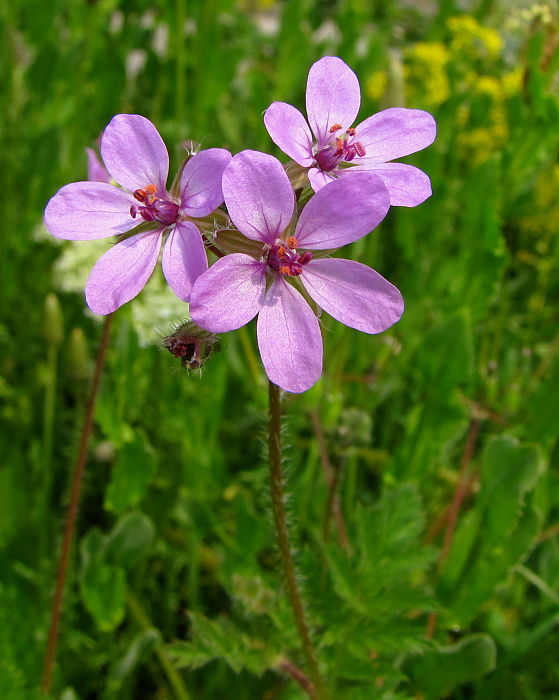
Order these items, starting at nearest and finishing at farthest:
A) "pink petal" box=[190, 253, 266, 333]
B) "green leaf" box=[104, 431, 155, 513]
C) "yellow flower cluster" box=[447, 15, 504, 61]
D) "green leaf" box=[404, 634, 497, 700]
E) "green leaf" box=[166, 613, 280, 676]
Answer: "pink petal" box=[190, 253, 266, 333], "green leaf" box=[166, 613, 280, 676], "green leaf" box=[404, 634, 497, 700], "green leaf" box=[104, 431, 155, 513], "yellow flower cluster" box=[447, 15, 504, 61]

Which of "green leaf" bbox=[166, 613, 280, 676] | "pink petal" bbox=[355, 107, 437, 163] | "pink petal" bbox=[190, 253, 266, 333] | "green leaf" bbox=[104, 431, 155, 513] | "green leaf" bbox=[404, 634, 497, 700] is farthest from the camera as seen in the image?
"green leaf" bbox=[104, 431, 155, 513]

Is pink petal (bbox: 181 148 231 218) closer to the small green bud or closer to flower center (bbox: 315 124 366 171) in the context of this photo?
flower center (bbox: 315 124 366 171)

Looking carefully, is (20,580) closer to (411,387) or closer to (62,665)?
(62,665)

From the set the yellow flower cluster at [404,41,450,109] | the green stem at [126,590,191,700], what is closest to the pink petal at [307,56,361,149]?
the green stem at [126,590,191,700]

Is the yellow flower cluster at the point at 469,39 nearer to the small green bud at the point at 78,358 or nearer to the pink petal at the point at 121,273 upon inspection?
the small green bud at the point at 78,358

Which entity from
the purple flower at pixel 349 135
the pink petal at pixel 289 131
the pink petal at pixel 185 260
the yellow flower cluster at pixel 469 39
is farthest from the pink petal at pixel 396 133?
the yellow flower cluster at pixel 469 39

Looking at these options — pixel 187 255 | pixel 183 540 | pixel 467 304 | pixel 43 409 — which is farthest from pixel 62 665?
pixel 467 304

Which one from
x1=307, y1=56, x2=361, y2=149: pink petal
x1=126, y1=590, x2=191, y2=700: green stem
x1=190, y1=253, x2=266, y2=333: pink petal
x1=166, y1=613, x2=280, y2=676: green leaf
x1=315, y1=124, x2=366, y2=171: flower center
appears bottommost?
x1=126, y1=590, x2=191, y2=700: green stem

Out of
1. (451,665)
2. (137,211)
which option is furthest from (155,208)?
(451,665)
